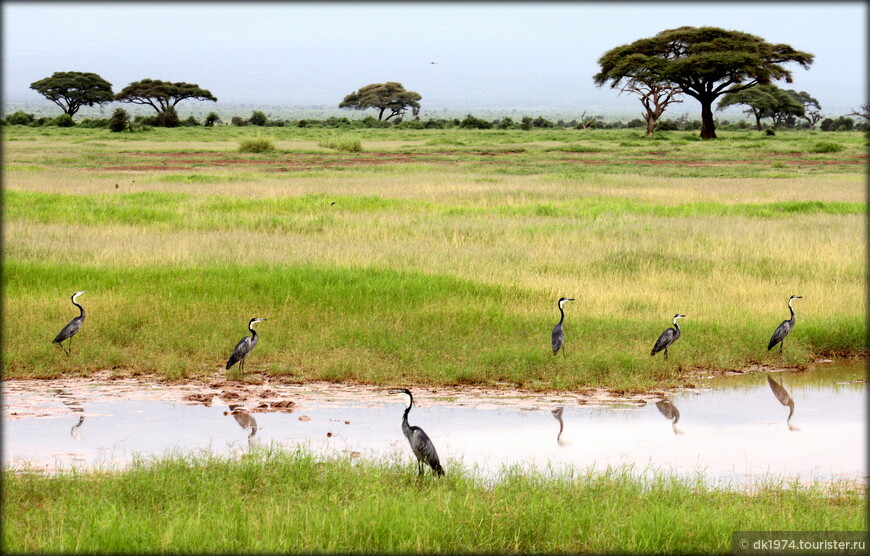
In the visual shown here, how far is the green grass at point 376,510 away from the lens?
6059 mm

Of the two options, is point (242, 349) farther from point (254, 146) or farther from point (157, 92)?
point (157, 92)

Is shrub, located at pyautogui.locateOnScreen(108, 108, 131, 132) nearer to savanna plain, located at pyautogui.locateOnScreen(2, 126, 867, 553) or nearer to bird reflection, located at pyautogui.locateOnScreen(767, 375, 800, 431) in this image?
savanna plain, located at pyautogui.locateOnScreen(2, 126, 867, 553)

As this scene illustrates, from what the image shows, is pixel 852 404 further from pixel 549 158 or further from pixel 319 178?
pixel 549 158

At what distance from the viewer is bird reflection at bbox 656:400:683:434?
1001cm

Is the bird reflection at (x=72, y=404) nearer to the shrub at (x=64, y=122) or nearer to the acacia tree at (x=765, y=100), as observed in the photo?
the shrub at (x=64, y=122)

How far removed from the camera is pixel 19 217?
22.3 metres

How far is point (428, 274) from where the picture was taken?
1596cm

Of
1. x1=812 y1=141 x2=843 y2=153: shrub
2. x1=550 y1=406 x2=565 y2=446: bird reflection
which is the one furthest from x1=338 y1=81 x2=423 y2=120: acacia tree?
x1=550 y1=406 x2=565 y2=446: bird reflection

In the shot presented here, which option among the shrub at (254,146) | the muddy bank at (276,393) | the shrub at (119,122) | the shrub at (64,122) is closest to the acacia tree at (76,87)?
the shrub at (64,122)

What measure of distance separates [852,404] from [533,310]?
194 inches

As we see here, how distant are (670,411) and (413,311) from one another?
4580 mm

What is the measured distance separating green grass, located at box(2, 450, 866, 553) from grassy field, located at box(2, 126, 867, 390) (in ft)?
12.9

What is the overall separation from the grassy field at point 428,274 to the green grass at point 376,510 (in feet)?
12.9

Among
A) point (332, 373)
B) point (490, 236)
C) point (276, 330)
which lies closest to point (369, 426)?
point (332, 373)
